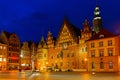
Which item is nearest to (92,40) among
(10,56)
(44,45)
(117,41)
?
(117,41)

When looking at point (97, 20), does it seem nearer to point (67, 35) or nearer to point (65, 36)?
point (67, 35)

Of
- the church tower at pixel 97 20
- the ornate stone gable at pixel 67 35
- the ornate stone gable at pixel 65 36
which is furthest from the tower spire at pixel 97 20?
the ornate stone gable at pixel 65 36

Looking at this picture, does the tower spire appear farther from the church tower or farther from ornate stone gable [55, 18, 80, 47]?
ornate stone gable [55, 18, 80, 47]

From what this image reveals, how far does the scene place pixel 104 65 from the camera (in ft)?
222

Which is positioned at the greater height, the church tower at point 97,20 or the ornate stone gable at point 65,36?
the church tower at point 97,20

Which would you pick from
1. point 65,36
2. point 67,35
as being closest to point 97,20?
point 67,35

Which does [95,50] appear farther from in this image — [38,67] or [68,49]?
[38,67]

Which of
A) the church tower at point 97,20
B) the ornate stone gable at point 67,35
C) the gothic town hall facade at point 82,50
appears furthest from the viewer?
the church tower at point 97,20

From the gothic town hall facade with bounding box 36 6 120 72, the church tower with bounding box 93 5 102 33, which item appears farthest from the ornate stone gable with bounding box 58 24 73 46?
the church tower with bounding box 93 5 102 33

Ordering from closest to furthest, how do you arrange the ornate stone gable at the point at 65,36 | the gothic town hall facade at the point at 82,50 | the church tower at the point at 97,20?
the gothic town hall facade at the point at 82,50
the ornate stone gable at the point at 65,36
the church tower at the point at 97,20

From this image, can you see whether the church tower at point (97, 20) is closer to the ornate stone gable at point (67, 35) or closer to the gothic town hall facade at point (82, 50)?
the gothic town hall facade at point (82, 50)

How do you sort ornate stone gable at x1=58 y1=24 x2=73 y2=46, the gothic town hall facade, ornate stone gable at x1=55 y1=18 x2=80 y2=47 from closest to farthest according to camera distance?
the gothic town hall facade
ornate stone gable at x1=55 y1=18 x2=80 y2=47
ornate stone gable at x1=58 y1=24 x2=73 y2=46

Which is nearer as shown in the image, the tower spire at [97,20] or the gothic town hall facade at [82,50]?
the gothic town hall facade at [82,50]

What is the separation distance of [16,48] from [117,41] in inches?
2261
